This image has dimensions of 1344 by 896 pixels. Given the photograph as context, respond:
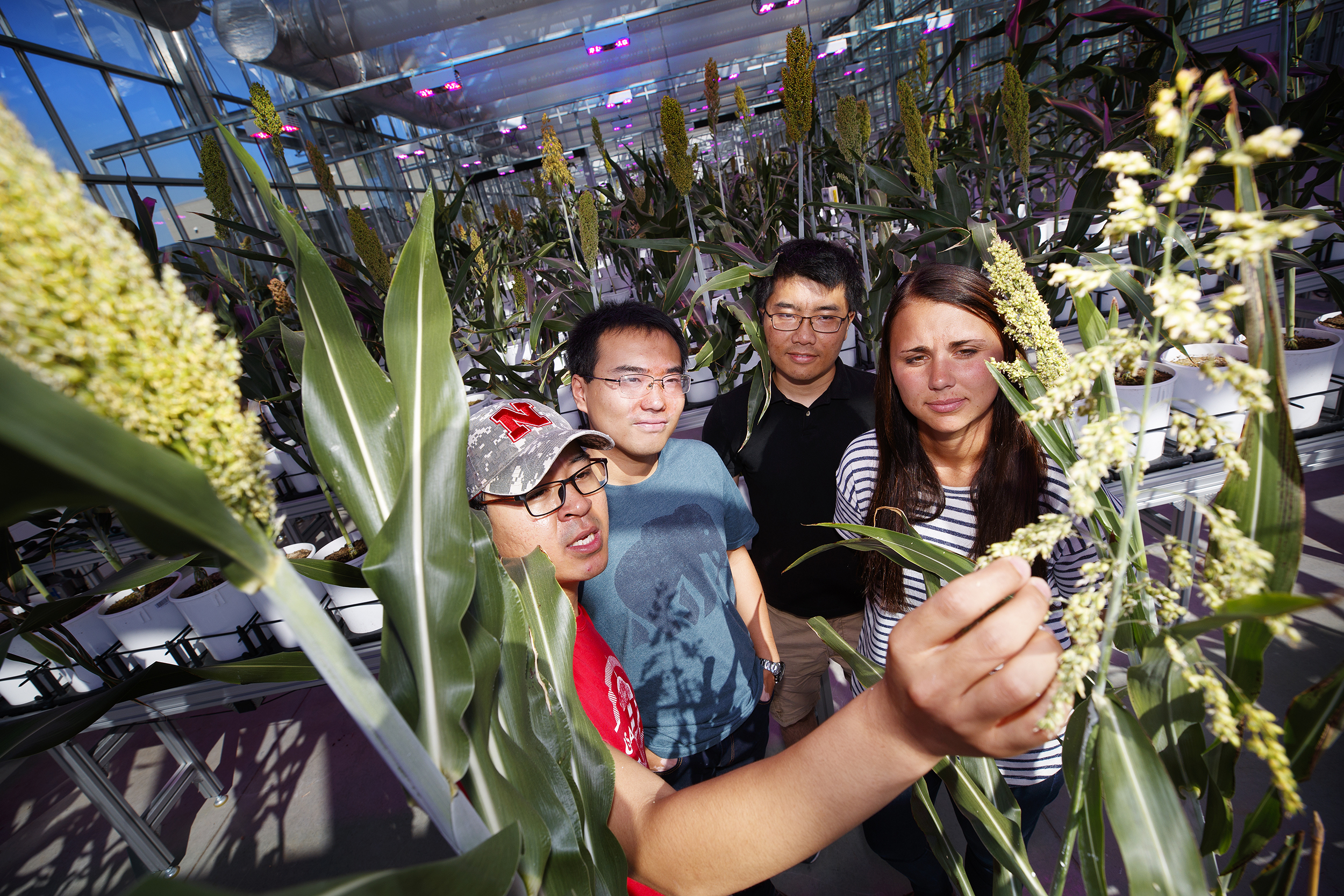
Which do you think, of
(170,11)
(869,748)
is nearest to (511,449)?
(869,748)

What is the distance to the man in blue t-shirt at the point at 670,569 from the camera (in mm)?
927

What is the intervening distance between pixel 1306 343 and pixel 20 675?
2780 millimetres

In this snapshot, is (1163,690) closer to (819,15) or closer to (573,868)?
(573,868)

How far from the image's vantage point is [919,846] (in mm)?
1006

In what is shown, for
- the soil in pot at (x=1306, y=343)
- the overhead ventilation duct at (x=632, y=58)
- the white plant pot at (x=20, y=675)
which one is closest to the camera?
the soil in pot at (x=1306, y=343)

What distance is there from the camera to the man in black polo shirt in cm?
124

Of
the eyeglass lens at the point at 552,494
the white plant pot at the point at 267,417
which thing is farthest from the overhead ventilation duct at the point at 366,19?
the eyeglass lens at the point at 552,494

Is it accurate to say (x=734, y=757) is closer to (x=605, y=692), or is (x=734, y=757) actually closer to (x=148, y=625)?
(x=605, y=692)

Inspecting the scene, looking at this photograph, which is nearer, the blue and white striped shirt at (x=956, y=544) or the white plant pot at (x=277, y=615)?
the blue and white striped shirt at (x=956, y=544)

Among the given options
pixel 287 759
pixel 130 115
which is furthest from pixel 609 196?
pixel 130 115

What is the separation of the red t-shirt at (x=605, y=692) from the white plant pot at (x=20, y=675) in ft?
4.27

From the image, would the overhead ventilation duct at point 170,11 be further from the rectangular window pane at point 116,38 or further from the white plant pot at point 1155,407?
the white plant pot at point 1155,407

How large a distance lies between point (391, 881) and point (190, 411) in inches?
7.9

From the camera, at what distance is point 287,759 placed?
161 cm
